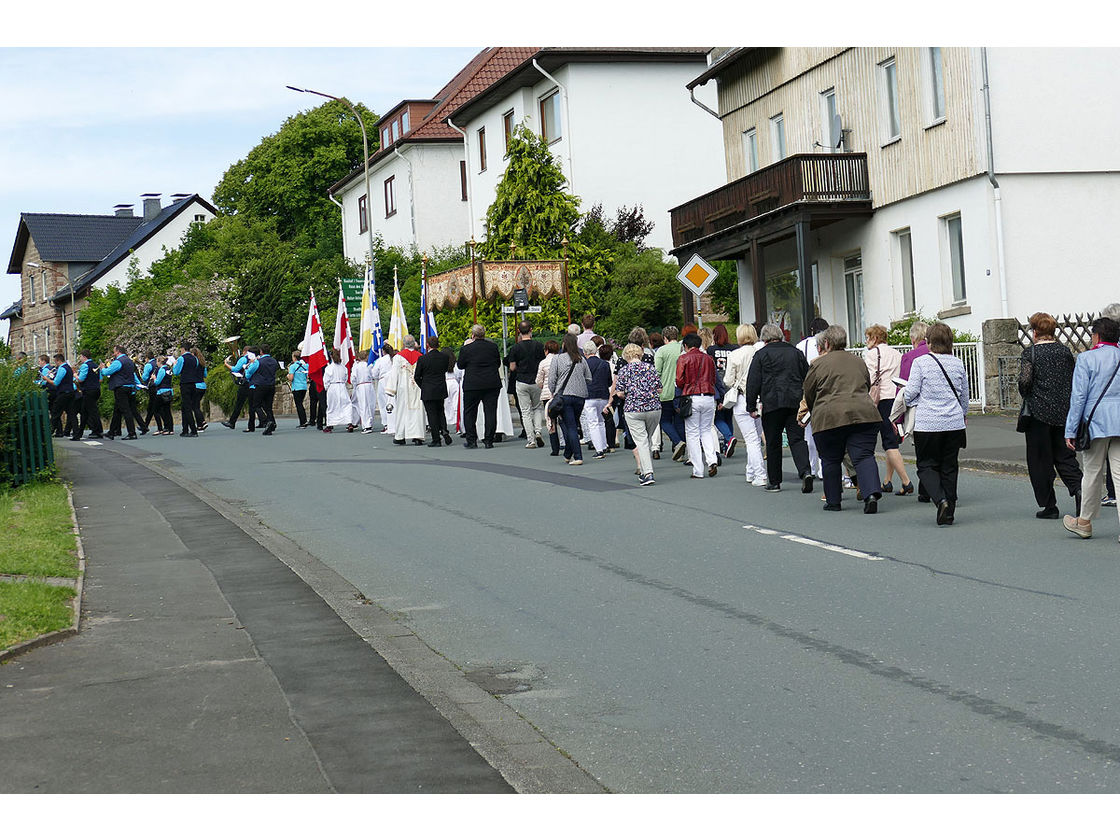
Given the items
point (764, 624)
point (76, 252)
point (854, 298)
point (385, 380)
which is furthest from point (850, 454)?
point (76, 252)

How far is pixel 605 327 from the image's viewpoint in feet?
121

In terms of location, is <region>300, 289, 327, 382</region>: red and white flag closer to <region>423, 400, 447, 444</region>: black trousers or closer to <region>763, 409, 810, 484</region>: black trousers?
<region>423, 400, 447, 444</region>: black trousers

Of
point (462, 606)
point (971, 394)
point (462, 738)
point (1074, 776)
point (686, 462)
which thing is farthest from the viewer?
point (971, 394)

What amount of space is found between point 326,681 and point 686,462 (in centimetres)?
1223

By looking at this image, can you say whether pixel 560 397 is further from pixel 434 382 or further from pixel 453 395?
pixel 453 395

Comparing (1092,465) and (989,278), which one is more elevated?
(989,278)

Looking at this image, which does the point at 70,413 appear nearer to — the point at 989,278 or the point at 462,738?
the point at 989,278

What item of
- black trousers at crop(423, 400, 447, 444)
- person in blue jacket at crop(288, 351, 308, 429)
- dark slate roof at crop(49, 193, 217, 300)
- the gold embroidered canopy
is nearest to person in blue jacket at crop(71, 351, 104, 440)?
person in blue jacket at crop(288, 351, 308, 429)

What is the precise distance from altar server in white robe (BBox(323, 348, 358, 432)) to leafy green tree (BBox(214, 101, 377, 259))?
43.0 m

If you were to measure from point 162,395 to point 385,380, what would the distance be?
6649 millimetres

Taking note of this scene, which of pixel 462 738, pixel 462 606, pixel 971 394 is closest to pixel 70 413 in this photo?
pixel 971 394

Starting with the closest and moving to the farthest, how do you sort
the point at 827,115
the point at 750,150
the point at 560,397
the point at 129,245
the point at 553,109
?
the point at 560,397 < the point at 827,115 < the point at 750,150 < the point at 553,109 < the point at 129,245

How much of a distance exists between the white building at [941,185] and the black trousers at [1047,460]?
13.5 metres

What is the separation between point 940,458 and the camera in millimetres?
12320
